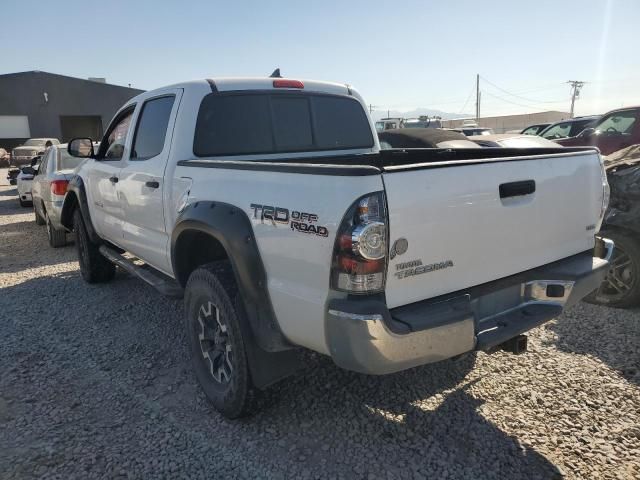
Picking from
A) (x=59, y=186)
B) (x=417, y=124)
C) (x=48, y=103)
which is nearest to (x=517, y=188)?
(x=59, y=186)

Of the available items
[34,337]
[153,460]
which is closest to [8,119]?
[34,337]

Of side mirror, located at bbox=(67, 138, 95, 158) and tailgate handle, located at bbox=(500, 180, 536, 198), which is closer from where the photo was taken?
tailgate handle, located at bbox=(500, 180, 536, 198)

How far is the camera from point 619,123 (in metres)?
9.27

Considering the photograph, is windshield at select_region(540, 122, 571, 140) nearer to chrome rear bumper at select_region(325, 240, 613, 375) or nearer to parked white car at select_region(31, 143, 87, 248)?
parked white car at select_region(31, 143, 87, 248)

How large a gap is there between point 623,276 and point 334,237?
11.9ft

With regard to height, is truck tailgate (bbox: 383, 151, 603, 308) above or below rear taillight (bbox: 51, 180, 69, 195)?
above

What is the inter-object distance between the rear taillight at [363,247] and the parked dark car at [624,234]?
3.30 meters

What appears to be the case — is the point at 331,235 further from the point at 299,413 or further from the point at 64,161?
the point at 64,161

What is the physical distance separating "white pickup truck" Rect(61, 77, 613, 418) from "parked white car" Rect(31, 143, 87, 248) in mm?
3833

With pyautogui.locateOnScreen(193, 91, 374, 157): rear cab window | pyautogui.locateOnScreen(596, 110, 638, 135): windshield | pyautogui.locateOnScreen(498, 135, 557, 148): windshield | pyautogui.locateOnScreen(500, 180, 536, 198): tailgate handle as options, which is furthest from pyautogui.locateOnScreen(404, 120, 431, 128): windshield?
pyautogui.locateOnScreen(500, 180, 536, 198): tailgate handle

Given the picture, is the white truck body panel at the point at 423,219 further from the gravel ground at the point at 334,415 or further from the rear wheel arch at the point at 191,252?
the gravel ground at the point at 334,415

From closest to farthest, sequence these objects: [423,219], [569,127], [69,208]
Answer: [423,219], [69,208], [569,127]

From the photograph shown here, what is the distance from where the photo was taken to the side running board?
11.8ft

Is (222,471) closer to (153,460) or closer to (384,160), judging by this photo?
(153,460)
